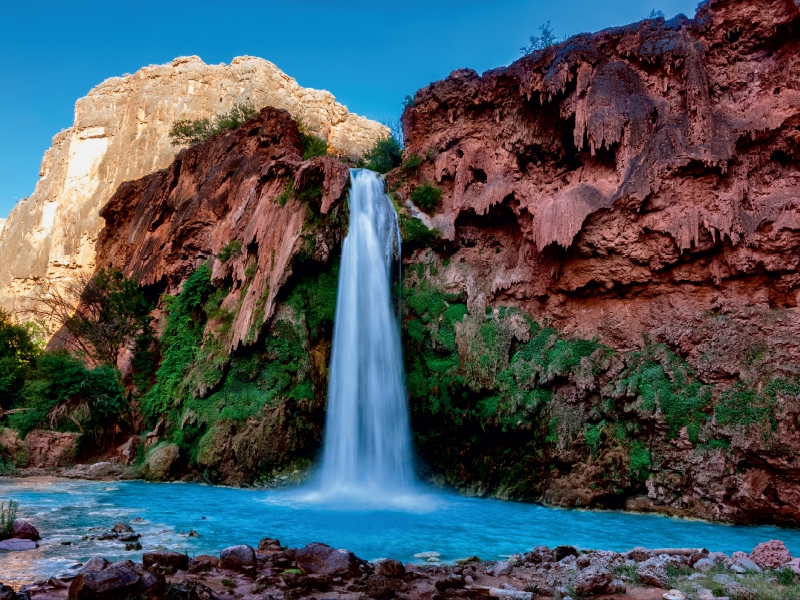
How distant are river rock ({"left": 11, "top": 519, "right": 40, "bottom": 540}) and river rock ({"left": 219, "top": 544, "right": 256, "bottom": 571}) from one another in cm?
329

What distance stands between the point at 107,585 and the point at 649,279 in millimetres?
15044

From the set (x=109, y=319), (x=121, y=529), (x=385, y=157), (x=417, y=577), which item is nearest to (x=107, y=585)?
(x=417, y=577)

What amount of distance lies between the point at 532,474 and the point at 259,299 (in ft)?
33.6

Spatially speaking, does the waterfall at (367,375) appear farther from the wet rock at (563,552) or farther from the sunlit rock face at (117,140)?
the sunlit rock face at (117,140)

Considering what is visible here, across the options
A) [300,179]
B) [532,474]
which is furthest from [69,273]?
[532,474]

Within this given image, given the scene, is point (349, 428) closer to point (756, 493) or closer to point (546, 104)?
point (756, 493)

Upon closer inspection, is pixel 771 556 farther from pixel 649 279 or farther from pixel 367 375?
pixel 367 375

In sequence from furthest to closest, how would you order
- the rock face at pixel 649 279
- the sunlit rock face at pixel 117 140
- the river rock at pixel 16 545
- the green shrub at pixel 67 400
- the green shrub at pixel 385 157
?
the sunlit rock face at pixel 117 140, the green shrub at pixel 385 157, the green shrub at pixel 67 400, the rock face at pixel 649 279, the river rock at pixel 16 545

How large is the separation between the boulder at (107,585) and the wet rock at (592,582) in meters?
4.42

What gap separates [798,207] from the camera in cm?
1398

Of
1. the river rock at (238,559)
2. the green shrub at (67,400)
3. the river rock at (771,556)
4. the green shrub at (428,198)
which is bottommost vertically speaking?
the river rock at (238,559)

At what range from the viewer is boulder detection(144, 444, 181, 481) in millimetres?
16047

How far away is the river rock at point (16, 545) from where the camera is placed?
7215mm

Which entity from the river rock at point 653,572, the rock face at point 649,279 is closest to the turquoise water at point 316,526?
the rock face at point 649,279
